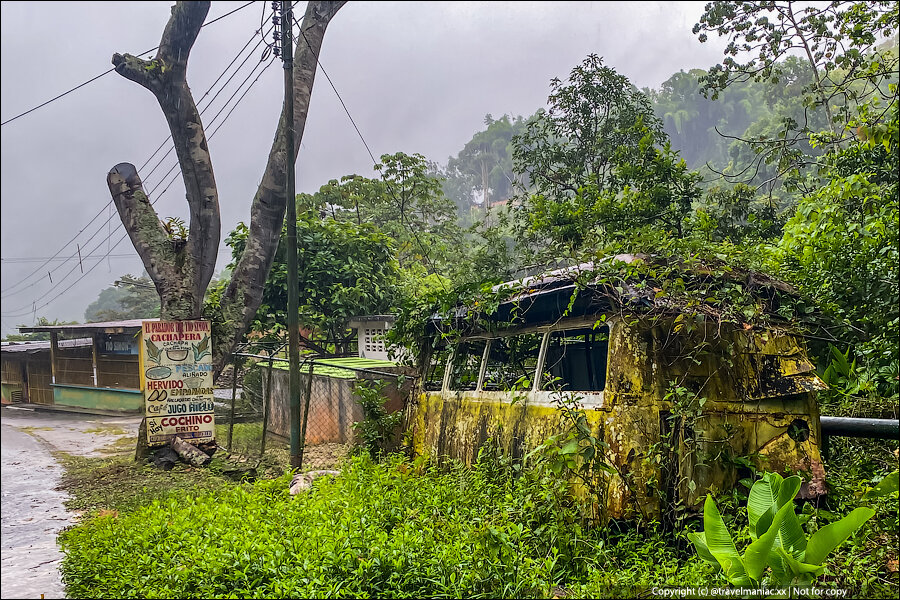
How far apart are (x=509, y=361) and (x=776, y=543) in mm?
4270

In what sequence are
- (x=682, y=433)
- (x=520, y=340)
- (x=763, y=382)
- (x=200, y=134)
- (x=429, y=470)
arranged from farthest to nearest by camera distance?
(x=200, y=134)
(x=520, y=340)
(x=429, y=470)
(x=763, y=382)
(x=682, y=433)

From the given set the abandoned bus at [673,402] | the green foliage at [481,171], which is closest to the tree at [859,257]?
the abandoned bus at [673,402]

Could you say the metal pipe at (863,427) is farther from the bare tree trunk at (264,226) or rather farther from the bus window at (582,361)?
the bare tree trunk at (264,226)

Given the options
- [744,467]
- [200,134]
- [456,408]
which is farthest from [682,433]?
[200,134]

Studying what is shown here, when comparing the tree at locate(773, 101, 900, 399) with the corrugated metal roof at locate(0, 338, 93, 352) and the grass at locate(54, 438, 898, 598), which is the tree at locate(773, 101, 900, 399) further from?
the corrugated metal roof at locate(0, 338, 93, 352)

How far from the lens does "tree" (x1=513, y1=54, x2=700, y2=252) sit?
11.6 m

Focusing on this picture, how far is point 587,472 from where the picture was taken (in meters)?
4.94

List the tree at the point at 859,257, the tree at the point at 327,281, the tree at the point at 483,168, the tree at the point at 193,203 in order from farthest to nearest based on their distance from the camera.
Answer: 1. the tree at the point at 483,168
2. the tree at the point at 327,281
3. the tree at the point at 193,203
4. the tree at the point at 859,257

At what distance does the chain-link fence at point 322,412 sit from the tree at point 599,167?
4013 millimetres

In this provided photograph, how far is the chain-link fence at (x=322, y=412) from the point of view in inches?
364

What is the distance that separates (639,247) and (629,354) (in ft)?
7.16

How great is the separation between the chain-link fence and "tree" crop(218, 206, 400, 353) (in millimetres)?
972

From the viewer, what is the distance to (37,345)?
21875mm

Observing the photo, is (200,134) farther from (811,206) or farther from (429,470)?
(811,206)
